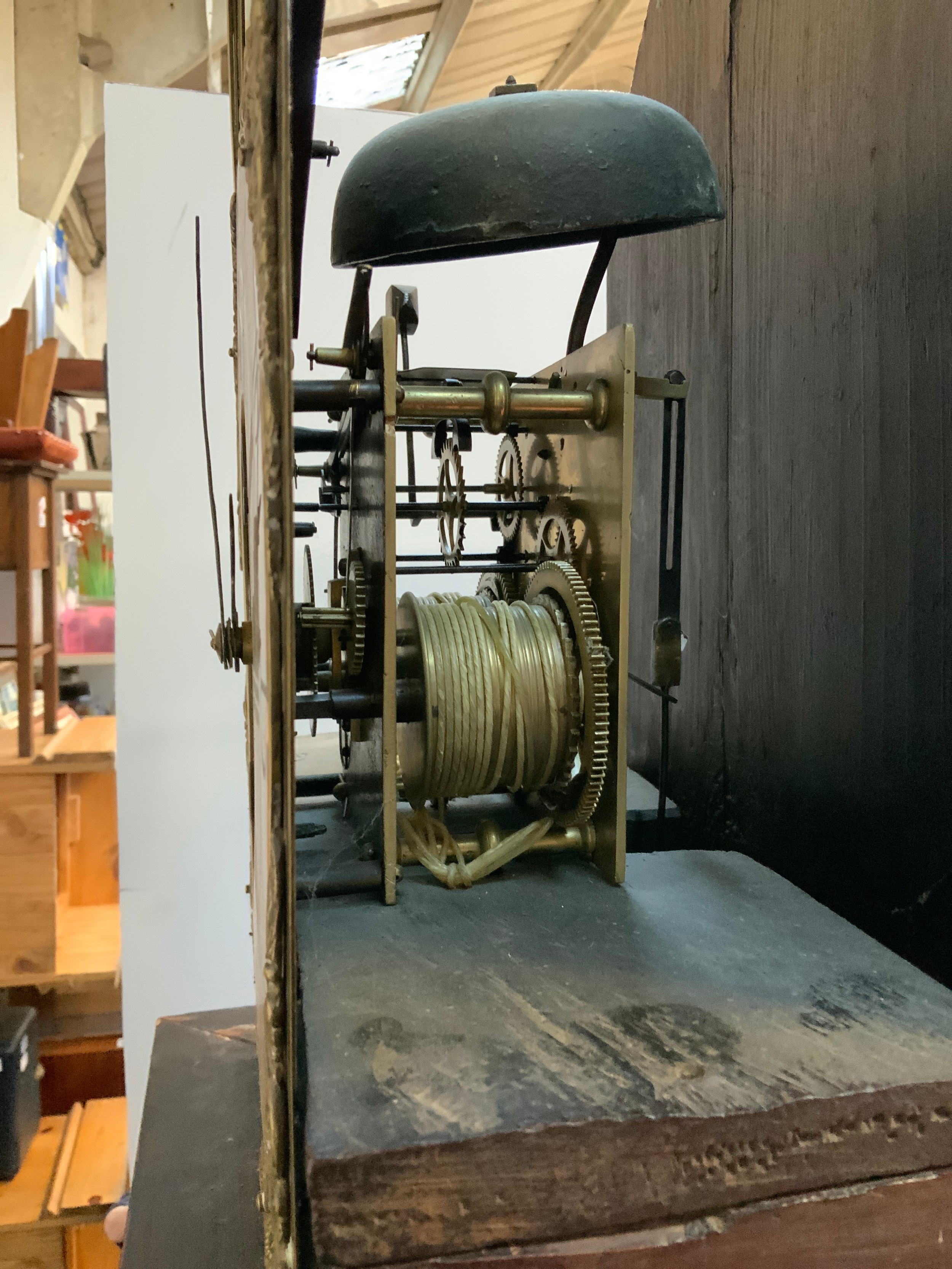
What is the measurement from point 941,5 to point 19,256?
8.47ft

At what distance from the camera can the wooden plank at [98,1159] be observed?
82.9 inches

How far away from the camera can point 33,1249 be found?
2.13 meters

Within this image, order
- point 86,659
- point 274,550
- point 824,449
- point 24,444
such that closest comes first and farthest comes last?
point 274,550 → point 824,449 → point 24,444 → point 86,659

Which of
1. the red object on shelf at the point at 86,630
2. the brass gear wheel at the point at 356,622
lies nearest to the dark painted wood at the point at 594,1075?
the brass gear wheel at the point at 356,622

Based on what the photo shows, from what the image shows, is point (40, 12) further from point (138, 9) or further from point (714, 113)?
point (714, 113)

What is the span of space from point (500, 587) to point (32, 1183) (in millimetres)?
1847

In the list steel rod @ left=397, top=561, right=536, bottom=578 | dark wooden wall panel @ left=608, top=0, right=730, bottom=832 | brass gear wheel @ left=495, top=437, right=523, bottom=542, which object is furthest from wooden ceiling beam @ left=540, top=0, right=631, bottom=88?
steel rod @ left=397, top=561, right=536, bottom=578

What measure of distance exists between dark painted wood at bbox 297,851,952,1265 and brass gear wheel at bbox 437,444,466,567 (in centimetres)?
54

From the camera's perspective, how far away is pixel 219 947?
2.18 meters

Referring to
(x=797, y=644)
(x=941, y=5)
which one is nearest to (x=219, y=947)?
(x=797, y=644)

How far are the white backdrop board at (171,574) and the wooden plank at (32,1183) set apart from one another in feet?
0.85

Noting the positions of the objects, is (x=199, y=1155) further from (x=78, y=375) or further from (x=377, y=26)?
(x=377, y=26)

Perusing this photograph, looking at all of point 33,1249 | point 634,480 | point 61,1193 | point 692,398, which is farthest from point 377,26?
point 33,1249

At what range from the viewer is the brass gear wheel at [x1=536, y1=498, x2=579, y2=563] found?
1215 mm
